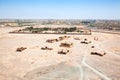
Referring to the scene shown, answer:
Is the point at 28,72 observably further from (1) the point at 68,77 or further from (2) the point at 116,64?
(2) the point at 116,64

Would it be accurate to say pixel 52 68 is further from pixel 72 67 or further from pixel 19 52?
pixel 19 52

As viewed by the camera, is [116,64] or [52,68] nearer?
[52,68]

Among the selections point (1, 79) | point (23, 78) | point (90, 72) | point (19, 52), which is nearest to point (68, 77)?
point (90, 72)

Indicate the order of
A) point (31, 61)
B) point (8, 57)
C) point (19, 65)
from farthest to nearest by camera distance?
point (8, 57), point (31, 61), point (19, 65)

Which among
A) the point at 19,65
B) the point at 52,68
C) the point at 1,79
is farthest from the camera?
the point at 19,65

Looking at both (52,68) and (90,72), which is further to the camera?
(52,68)

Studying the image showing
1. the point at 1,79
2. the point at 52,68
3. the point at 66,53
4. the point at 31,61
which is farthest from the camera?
the point at 66,53

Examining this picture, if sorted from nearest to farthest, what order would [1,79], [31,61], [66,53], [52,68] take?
[1,79], [52,68], [31,61], [66,53]

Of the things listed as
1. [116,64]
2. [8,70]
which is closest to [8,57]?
[8,70]
